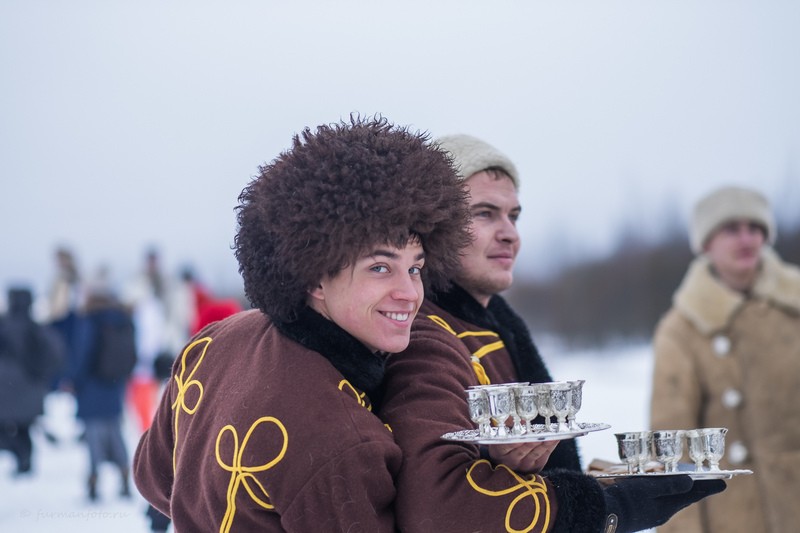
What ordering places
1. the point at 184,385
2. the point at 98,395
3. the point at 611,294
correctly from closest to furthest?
the point at 184,385, the point at 98,395, the point at 611,294

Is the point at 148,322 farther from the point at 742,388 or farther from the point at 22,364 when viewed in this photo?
the point at 742,388

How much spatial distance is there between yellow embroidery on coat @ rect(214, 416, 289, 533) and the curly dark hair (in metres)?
0.26

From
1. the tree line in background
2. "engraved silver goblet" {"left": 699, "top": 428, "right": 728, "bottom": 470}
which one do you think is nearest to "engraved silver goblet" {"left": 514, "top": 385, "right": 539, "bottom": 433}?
"engraved silver goblet" {"left": 699, "top": 428, "right": 728, "bottom": 470}

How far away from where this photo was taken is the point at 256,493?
1.81 m

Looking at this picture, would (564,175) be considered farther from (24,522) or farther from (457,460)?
(457,460)

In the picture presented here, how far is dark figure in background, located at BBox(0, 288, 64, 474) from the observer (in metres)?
7.37

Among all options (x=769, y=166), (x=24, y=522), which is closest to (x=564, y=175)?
(x=769, y=166)

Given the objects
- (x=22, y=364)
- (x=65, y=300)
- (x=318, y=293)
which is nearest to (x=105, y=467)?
(x=65, y=300)

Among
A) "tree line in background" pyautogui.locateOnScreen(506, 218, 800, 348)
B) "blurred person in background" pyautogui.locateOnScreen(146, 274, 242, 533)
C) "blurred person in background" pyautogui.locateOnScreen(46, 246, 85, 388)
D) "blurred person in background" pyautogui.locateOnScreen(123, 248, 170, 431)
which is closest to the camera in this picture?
"blurred person in background" pyautogui.locateOnScreen(146, 274, 242, 533)

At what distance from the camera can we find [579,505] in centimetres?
186

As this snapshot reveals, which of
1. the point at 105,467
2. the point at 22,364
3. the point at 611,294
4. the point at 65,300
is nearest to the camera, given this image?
the point at 22,364

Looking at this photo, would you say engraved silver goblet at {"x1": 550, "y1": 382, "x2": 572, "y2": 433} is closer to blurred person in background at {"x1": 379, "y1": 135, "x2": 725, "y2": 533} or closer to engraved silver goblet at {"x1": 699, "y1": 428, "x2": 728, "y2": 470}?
blurred person in background at {"x1": 379, "y1": 135, "x2": 725, "y2": 533}

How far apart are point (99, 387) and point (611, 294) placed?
258 inches

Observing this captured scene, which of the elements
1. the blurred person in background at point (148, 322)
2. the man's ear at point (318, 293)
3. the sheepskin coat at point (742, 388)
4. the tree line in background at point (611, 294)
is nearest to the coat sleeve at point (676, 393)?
the sheepskin coat at point (742, 388)
